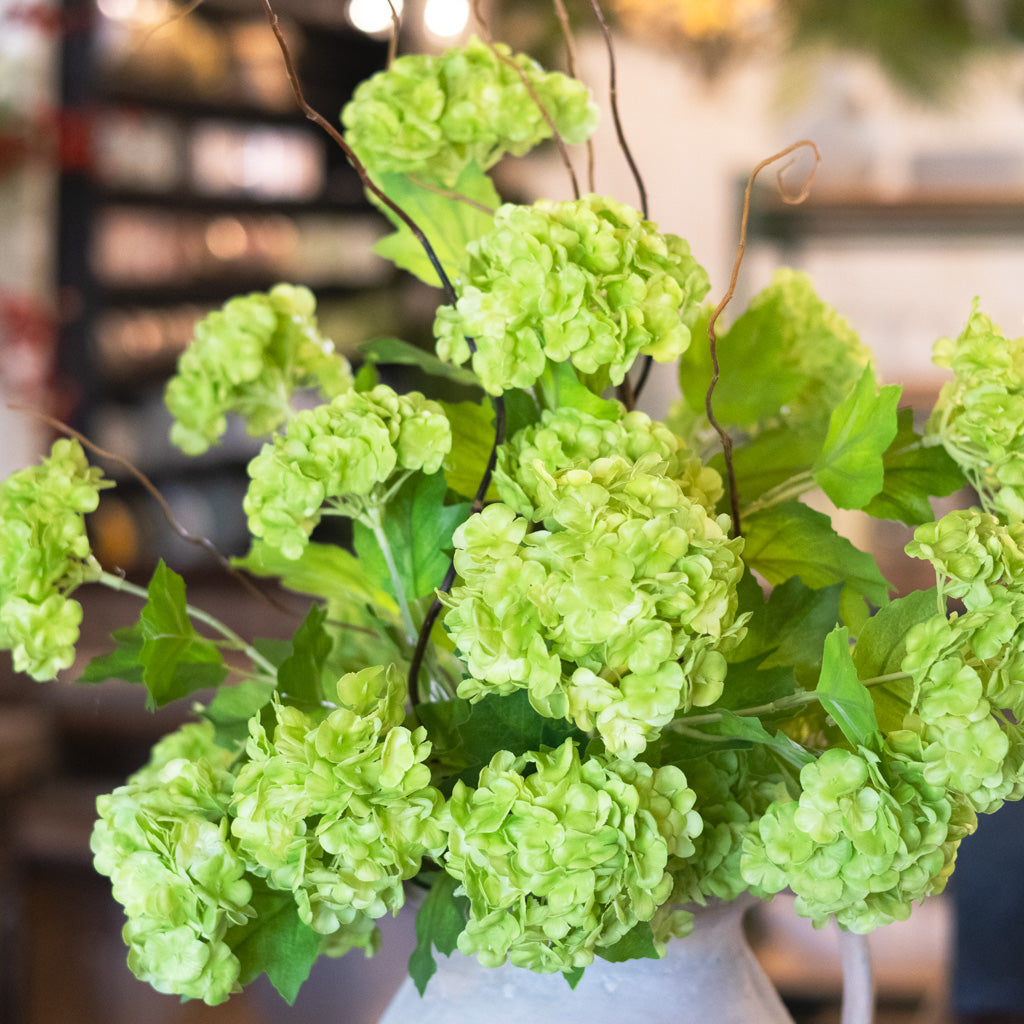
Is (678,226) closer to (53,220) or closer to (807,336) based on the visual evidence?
(53,220)

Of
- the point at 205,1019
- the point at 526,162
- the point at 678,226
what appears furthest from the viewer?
the point at 678,226

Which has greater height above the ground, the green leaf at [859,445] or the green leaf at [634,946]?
the green leaf at [859,445]

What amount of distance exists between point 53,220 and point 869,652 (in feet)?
13.5

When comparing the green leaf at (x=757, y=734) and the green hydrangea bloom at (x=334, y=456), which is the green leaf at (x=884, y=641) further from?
the green hydrangea bloom at (x=334, y=456)

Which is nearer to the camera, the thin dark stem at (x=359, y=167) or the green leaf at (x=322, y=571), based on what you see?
the thin dark stem at (x=359, y=167)

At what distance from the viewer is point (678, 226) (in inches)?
265

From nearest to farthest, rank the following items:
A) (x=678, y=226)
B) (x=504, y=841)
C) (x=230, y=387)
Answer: (x=504, y=841) < (x=230, y=387) < (x=678, y=226)

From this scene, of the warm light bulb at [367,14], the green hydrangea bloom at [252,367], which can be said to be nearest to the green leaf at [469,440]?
the green hydrangea bloom at [252,367]

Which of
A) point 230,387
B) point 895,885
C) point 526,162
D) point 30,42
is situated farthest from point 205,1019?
point 526,162

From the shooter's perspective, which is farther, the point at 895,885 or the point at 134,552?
the point at 134,552

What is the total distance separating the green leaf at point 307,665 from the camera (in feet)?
1.88

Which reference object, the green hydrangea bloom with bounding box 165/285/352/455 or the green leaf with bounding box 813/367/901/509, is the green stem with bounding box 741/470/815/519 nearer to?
the green leaf with bounding box 813/367/901/509

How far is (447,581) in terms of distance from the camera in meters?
0.57

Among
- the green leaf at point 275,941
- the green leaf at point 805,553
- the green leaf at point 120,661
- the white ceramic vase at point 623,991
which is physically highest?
the green leaf at point 805,553
